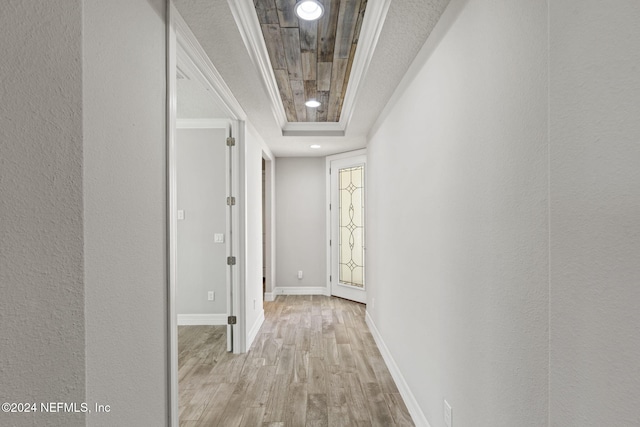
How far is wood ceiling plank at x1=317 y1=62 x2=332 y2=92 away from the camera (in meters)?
2.49

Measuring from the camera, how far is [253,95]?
274 centimetres

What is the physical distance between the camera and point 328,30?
6.57 feet

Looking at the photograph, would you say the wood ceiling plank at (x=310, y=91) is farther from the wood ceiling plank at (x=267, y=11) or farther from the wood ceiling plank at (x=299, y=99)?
the wood ceiling plank at (x=267, y=11)

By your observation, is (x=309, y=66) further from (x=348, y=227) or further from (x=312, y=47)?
(x=348, y=227)

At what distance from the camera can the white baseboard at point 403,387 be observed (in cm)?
200

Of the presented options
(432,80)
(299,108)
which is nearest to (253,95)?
(299,108)

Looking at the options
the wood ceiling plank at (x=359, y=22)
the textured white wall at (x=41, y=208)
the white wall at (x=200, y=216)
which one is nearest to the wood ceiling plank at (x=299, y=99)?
the wood ceiling plank at (x=359, y=22)

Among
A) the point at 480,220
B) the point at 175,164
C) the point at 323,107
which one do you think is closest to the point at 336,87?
the point at 323,107

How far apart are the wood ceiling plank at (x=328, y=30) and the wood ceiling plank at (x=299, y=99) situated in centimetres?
49

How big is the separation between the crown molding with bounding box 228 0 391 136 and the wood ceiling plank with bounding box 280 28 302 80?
14cm

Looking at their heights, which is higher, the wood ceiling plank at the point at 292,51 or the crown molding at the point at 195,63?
the wood ceiling plank at the point at 292,51

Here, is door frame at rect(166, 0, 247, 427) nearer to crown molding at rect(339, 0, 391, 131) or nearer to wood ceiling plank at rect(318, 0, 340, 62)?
wood ceiling plank at rect(318, 0, 340, 62)

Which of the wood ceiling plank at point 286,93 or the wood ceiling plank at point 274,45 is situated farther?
the wood ceiling plank at point 286,93

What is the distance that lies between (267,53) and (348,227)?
3304mm
